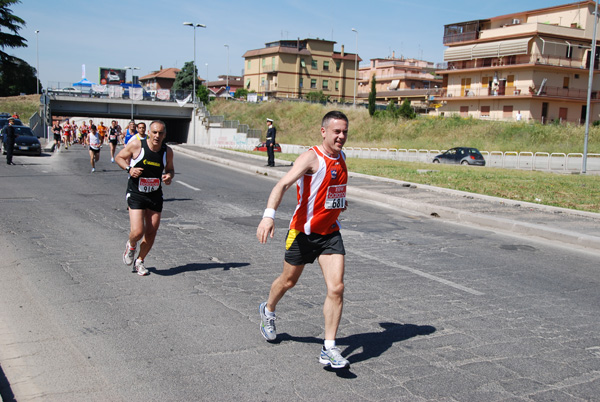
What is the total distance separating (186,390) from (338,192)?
6.06 ft

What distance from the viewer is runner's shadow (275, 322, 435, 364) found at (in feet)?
14.4

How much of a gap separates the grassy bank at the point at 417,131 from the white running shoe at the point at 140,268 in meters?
37.1

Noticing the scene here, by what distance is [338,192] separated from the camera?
4359mm

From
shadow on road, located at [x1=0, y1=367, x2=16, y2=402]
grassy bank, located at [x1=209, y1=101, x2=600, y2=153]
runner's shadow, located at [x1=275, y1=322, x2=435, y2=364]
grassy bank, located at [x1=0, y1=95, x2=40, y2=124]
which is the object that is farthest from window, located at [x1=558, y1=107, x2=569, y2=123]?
grassy bank, located at [x1=0, y1=95, x2=40, y2=124]

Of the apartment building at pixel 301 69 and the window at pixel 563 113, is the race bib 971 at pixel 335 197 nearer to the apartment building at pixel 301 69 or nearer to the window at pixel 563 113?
the window at pixel 563 113

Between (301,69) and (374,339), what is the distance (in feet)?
296

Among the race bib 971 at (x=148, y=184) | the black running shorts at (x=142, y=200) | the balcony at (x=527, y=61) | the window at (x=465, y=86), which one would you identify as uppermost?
the balcony at (x=527, y=61)

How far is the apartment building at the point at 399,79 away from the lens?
297 ft

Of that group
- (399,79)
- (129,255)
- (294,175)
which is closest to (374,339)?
(294,175)

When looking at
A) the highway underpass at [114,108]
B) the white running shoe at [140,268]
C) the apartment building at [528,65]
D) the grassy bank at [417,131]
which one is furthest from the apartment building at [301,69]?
the white running shoe at [140,268]

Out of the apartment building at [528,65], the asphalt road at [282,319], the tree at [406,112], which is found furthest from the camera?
the tree at [406,112]

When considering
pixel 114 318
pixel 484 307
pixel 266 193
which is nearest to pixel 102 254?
pixel 114 318

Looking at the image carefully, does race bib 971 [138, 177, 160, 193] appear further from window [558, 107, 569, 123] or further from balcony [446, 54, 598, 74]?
window [558, 107, 569, 123]

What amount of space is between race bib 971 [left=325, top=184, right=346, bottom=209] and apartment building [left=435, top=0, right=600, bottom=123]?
5459 centimetres
